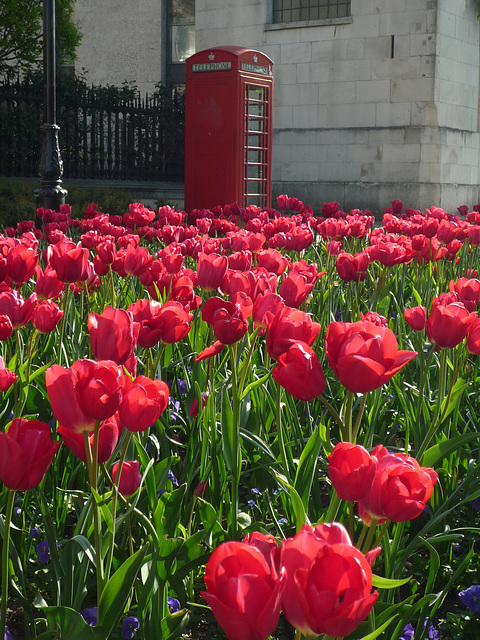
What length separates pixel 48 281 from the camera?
2.32 meters

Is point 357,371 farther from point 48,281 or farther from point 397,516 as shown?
point 48,281

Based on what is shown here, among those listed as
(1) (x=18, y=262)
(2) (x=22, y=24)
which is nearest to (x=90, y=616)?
(1) (x=18, y=262)

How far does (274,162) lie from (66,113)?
425 centimetres

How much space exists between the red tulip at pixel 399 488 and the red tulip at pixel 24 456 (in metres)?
0.44

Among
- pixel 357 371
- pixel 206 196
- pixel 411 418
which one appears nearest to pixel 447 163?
pixel 206 196

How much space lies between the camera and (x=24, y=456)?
1117 millimetres

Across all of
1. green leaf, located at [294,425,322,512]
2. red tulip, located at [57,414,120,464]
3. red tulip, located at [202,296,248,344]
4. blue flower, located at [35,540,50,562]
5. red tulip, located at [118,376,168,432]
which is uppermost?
red tulip, located at [202,296,248,344]

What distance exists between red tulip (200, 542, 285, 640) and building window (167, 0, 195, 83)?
2166 cm

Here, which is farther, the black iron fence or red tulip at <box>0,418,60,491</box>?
the black iron fence

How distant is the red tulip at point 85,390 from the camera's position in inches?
43.4

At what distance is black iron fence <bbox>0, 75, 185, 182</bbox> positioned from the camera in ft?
→ 44.9

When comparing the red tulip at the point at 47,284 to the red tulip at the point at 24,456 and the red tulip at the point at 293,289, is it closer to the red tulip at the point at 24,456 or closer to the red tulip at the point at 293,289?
the red tulip at the point at 293,289

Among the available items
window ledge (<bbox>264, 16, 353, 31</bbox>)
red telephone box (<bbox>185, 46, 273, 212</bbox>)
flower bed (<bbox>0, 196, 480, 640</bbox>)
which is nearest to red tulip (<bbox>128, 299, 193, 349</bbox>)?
flower bed (<bbox>0, 196, 480, 640</bbox>)

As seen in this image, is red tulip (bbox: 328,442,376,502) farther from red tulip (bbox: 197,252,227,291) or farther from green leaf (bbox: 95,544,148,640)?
red tulip (bbox: 197,252,227,291)
